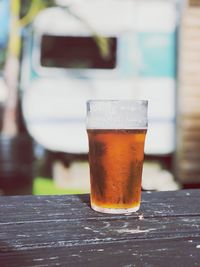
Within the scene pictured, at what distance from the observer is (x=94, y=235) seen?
2.78 ft

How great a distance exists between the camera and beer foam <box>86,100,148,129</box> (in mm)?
1023

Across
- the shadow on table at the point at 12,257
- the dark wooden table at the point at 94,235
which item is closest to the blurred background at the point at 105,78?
the dark wooden table at the point at 94,235

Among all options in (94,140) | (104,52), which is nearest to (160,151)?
(104,52)

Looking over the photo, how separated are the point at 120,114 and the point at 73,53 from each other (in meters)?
4.32

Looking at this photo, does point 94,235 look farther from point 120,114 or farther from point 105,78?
point 105,78

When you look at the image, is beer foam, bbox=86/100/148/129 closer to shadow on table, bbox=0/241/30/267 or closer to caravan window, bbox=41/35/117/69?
shadow on table, bbox=0/241/30/267

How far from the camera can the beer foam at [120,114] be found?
1.02 metres

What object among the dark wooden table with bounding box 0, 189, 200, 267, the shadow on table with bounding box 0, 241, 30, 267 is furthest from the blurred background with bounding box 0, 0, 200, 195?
the shadow on table with bounding box 0, 241, 30, 267

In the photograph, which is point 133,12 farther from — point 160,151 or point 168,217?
point 168,217

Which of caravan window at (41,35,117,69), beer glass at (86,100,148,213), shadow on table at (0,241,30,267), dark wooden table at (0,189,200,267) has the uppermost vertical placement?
caravan window at (41,35,117,69)

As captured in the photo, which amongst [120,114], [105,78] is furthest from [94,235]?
[105,78]

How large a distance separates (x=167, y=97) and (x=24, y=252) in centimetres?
468

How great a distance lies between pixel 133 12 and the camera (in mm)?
5262

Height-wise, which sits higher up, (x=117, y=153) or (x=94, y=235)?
(x=117, y=153)
